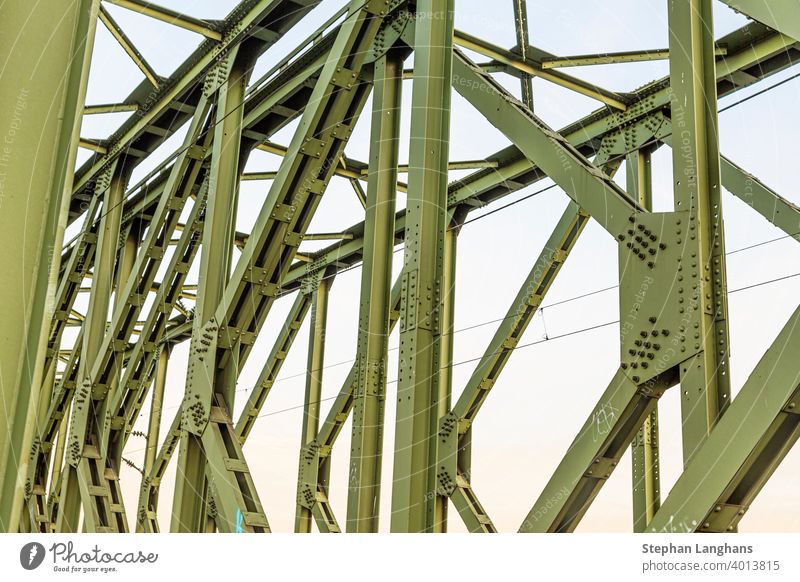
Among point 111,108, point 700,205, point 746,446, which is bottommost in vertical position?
point 746,446

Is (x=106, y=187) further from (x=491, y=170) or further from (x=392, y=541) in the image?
(x=392, y=541)

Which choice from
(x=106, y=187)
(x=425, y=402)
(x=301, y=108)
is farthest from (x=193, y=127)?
(x=425, y=402)

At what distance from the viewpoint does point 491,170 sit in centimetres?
1388

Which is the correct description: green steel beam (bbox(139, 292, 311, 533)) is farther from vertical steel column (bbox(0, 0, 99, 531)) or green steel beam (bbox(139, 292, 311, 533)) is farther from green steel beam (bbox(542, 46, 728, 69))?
vertical steel column (bbox(0, 0, 99, 531))

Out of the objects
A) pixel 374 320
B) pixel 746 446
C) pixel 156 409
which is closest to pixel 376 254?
pixel 374 320

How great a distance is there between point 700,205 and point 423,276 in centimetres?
219

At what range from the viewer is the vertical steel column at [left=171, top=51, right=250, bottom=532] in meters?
9.42

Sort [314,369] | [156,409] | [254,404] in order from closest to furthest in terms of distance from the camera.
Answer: [314,369] < [254,404] < [156,409]

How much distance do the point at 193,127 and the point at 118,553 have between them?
318 inches

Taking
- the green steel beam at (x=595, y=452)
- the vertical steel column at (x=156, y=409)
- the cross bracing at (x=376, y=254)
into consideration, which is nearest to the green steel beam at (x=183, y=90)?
the cross bracing at (x=376, y=254)

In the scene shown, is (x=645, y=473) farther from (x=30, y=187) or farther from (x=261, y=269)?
(x=30, y=187)

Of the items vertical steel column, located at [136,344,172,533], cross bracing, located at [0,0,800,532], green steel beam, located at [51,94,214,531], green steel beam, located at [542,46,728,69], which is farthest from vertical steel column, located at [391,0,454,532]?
vertical steel column, located at [136,344,172,533]

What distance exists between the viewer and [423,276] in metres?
7.40

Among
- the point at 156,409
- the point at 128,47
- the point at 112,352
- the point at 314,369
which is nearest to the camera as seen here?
the point at 128,47
